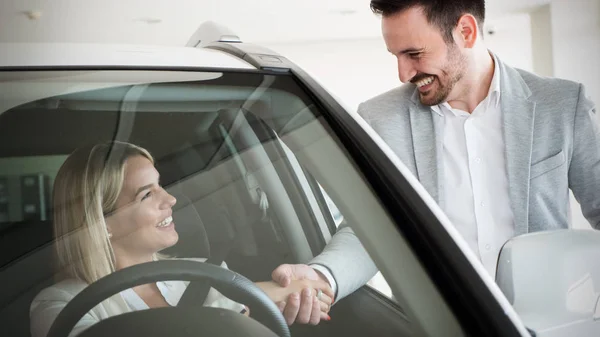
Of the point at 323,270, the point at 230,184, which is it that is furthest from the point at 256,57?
the point at 323,270

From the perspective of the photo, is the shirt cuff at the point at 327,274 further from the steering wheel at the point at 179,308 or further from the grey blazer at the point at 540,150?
the grey blazer at the point at 540,150

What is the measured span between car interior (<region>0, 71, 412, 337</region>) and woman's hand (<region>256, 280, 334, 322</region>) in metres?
0.02

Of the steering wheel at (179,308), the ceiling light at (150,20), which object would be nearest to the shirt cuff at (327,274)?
the steering wheel at (179,308)

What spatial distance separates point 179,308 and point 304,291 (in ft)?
0.58

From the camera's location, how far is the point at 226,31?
50.1 inches

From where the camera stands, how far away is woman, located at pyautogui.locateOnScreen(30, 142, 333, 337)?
2.44 ft

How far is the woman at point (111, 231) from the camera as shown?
2.44 ft

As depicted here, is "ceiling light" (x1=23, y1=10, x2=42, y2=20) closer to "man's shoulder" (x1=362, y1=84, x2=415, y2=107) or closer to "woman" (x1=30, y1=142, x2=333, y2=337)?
"man's shoulder" (x1=362, y1=84, x2=415, y2=107)

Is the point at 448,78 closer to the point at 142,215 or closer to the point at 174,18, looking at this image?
the point at 142,215

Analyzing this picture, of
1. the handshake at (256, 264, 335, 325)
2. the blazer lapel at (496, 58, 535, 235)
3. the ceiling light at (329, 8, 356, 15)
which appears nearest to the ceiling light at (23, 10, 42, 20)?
the ceiling light at (329, 8, 356, 15)

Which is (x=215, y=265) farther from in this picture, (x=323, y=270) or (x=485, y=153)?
(x=485, y=153)

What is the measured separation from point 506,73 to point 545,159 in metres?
0.26

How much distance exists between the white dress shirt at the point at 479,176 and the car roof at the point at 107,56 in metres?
0.84

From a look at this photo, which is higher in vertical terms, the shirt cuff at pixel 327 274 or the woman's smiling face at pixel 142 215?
the woman's smiling face at pixel 142 215
